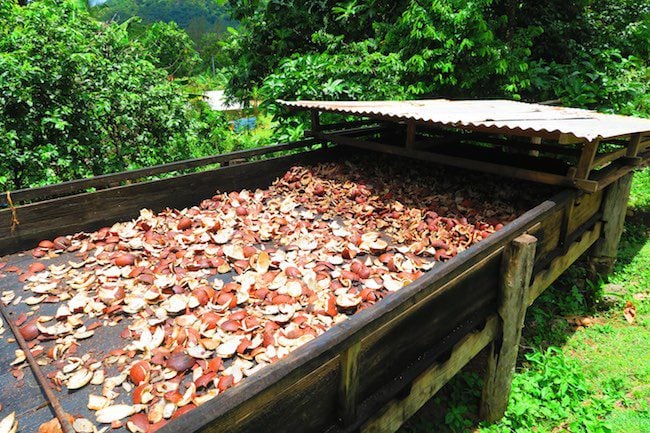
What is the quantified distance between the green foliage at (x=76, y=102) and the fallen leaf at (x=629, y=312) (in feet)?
20.0

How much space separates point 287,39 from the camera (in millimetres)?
9297

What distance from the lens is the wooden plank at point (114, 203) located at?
10.3 feet

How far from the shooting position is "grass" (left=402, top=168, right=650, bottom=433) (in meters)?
3.23

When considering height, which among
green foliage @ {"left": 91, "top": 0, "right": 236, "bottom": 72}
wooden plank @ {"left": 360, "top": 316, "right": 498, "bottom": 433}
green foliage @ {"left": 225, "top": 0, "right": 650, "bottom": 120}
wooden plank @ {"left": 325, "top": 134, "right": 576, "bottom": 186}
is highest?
green foliage @ {"left": 91, "top": 0, "right": 236, "bottom": 72}

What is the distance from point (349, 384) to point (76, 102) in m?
4.68

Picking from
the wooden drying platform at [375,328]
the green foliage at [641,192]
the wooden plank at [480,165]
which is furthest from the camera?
the green foliage at [641,192]

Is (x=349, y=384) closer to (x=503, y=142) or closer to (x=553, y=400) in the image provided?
(x=553, y=400)

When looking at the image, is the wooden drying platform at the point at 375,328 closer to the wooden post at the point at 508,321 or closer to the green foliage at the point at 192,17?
the wooden post at the point at 508,321

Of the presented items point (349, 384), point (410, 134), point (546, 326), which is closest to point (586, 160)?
point (410, 134)

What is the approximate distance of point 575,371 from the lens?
3643 millimetres

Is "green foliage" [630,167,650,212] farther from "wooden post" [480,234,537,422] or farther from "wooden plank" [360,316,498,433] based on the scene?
"wooden plank" [360,316,498,433]

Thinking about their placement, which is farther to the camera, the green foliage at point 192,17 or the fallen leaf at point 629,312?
the green foliage at point 192,17

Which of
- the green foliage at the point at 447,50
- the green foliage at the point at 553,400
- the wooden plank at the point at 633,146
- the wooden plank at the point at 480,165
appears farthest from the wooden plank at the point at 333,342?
the green foliage at the point at 447,50

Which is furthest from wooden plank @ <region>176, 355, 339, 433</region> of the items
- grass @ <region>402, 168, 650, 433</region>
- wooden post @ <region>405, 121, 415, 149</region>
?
wooden post @ <region>405, 121, 415, 149</region>
